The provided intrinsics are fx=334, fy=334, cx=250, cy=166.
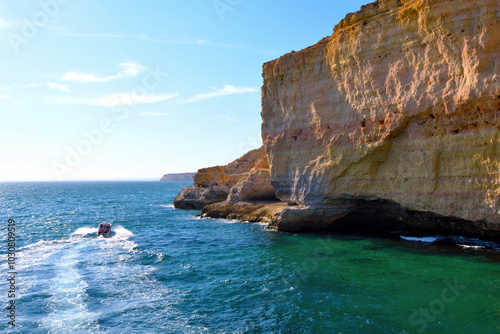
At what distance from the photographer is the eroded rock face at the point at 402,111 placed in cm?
1895

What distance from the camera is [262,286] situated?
1669cm

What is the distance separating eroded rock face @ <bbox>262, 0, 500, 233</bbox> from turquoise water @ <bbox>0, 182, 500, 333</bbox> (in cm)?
381

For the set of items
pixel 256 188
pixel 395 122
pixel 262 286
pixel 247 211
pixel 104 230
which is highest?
pixel 395 122

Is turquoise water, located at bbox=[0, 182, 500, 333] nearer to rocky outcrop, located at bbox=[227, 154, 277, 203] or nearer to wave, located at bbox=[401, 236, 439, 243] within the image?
wave, located at bbox=[401, 236, 439, 243]

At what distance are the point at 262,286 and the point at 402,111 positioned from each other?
14.4m

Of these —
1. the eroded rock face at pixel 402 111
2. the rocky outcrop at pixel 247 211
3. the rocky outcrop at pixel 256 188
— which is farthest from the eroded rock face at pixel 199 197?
the eroded rock face at pixel 402 111

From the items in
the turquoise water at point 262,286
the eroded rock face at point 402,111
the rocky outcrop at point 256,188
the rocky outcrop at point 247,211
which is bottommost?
the turquoise water at point 262,286

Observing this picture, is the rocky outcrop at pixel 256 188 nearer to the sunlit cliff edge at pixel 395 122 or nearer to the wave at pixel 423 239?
the sunlit cliff edge at pixel 395 122

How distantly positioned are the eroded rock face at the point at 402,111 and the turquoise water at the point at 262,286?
3.81 m

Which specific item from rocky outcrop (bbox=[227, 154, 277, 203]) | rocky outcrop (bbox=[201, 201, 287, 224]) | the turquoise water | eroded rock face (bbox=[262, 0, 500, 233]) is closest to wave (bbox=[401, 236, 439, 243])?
the turquoise water

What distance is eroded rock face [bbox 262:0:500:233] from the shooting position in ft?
62.2

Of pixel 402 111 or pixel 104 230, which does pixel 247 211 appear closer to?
pixel 104 230

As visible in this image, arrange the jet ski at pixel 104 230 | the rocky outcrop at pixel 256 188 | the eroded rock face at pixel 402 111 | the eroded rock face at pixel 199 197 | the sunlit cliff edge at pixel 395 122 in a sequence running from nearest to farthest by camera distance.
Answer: the eroded rock face at pixel 402 111, the sunlit cliff edge at pixel 395 122, the jet ski at pixel 104 230, the rocky outcrop at pixel 256 188, the eroded rock face at pixel 199 197

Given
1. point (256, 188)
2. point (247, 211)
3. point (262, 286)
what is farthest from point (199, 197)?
point (262, 286)
